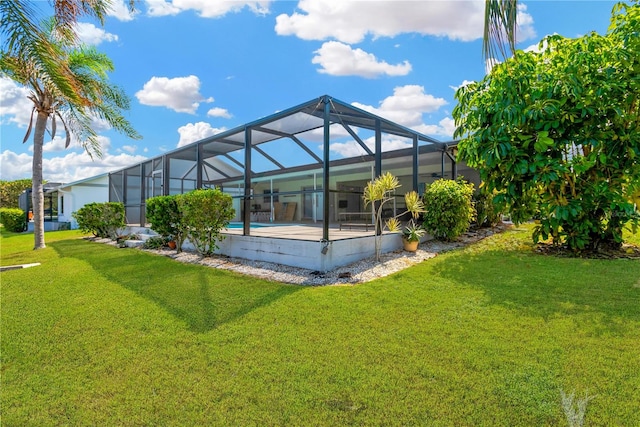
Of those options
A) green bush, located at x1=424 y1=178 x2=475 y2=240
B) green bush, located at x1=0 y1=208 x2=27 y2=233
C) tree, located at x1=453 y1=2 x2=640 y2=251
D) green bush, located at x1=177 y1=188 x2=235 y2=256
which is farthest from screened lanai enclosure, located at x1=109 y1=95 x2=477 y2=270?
green bush, located at x1=0 y1=208 x2=27 y2=233

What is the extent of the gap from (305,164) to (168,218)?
5.33 m

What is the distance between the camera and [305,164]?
12242 millimetres

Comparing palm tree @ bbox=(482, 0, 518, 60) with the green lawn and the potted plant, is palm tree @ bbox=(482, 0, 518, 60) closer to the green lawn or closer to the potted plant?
the green lawn

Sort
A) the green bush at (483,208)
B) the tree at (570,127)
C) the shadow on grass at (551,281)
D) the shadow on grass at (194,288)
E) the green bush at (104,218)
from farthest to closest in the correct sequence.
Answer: the green bush at (104,218) < the green bush at (483,208) < the tree at (570,127) < the shadow on grass at (194,288) < the shadow on grass at (551,281)

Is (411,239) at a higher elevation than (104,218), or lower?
lower

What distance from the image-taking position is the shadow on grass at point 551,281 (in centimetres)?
371

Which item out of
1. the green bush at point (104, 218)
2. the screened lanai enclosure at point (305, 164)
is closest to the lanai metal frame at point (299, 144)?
the screened lanai enclosure at point (305, 164)

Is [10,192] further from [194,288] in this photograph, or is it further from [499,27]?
[499,27]

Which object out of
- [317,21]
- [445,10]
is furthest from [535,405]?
[317,21]

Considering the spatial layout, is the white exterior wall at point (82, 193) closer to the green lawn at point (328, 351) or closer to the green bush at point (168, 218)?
the green bush at point (168, 218)

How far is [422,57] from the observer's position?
7777 mm

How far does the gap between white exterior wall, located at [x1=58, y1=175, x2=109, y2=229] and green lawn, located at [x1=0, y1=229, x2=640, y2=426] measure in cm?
1774

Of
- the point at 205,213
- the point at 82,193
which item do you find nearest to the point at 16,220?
the point at 82,193

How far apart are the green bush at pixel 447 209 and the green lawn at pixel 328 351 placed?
2.77 meters
